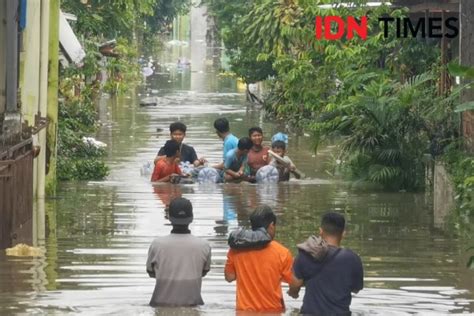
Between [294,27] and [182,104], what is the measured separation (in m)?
20.2

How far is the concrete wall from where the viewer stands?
756 inches

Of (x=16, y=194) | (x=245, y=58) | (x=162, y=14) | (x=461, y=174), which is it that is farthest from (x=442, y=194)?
(x=162, y=14)

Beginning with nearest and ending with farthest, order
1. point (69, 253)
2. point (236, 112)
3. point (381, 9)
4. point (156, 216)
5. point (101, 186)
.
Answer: point (69, 253), point (156, 216), point (101, 186), point (381, 9), point (236, 112)

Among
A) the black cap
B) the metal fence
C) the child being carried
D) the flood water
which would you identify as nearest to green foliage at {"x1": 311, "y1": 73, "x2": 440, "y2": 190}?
the flood water

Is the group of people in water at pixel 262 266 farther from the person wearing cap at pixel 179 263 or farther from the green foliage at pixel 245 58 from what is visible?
the green foliage at pixel 245 58

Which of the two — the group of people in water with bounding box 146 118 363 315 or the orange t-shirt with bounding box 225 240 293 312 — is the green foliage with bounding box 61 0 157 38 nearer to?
the group of people in water with bounding box 146 118 363 315

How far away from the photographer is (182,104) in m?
50.7

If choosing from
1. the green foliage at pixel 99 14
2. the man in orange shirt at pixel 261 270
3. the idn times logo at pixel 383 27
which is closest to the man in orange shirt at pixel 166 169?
the idn times logo at pixel 383 27

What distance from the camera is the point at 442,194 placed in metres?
20.2

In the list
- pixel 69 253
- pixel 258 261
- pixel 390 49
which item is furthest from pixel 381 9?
pixel 258 261

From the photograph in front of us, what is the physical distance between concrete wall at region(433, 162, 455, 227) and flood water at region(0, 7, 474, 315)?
165 mm

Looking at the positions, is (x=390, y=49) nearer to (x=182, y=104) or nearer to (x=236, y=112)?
(x=236, y=112)

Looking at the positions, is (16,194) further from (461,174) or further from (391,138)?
(391,138)

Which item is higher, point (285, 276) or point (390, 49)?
point (390, 49)
